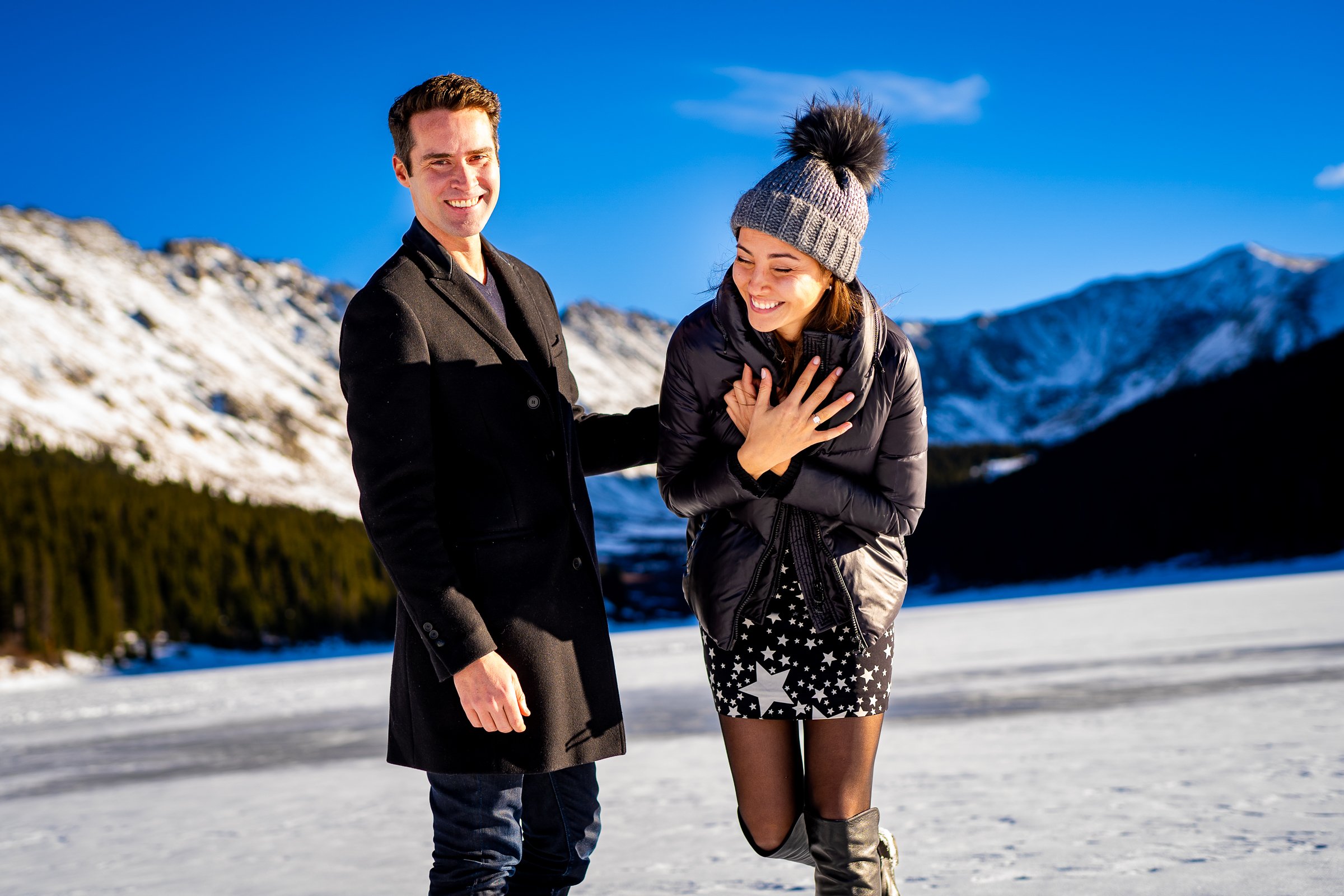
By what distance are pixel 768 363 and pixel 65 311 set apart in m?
217

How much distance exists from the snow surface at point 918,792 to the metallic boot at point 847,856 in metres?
1.60

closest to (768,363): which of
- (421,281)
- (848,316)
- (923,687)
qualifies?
(848,316)

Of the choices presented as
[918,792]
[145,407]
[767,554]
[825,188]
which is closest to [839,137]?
[825,188]

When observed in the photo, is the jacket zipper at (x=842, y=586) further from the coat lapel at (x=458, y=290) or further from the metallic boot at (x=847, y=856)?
the coat lapel at (x=458, y=290)

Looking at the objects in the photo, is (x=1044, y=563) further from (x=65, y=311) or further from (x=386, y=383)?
(x=65, y=311)

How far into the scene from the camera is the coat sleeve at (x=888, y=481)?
3094 millimetres

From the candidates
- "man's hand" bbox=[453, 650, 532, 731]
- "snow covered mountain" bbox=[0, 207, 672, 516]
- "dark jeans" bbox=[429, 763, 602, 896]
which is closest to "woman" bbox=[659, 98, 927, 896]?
"dark jeans" bbox=[429, 763, 602, 896]

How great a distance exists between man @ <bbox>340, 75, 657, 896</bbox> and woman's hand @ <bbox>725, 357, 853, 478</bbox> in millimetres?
612

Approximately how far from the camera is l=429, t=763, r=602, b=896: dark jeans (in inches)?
114

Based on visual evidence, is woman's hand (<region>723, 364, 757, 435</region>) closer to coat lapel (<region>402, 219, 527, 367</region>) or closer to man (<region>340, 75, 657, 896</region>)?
man (<region>340, 75, 657, 896</region>)

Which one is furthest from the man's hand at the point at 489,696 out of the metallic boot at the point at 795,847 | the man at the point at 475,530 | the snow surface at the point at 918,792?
the snow surface at the point at 918,792

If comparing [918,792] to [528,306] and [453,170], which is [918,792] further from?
[453,170]

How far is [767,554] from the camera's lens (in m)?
3.18

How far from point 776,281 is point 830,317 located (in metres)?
0.21
